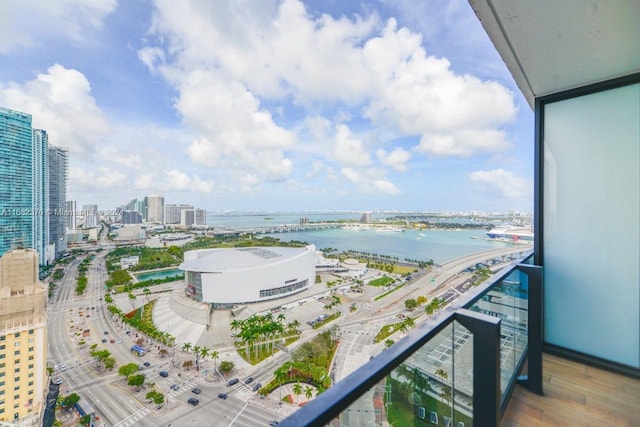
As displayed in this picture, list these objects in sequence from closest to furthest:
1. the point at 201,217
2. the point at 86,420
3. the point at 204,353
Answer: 1. the point at 86,420
2. the point at 204,353
3. the point at 201,217

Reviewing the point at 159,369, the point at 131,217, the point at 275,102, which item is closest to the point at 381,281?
the point at 159,369

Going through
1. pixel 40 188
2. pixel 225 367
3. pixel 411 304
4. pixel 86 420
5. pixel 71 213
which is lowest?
pixel 86 420

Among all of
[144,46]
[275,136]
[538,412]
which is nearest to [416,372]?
[538,412]

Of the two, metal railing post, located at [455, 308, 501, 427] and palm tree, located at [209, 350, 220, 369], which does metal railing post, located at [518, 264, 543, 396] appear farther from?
palm tree, located at [209, 350, 220, 369]

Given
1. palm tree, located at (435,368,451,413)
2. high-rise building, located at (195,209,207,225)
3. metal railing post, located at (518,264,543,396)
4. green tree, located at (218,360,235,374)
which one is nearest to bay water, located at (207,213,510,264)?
high-rise building, located at (195,209,207,225)

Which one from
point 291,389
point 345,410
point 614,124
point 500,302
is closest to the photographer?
point 345,410

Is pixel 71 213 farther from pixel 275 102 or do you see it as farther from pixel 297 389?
pixel 275 102

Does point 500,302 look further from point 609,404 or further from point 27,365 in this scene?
point 27,365
